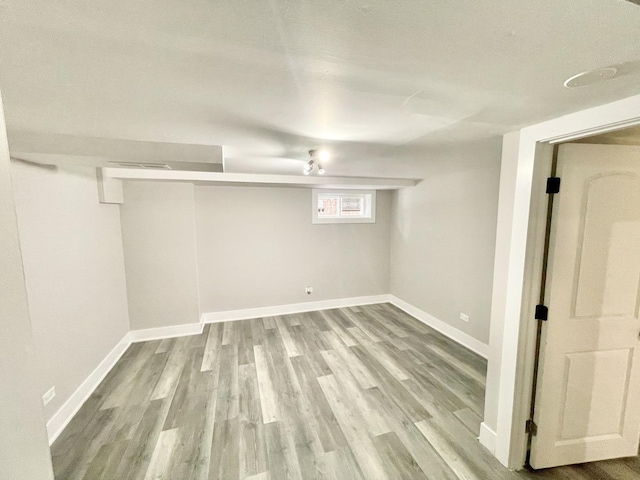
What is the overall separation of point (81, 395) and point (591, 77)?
13.2 feet

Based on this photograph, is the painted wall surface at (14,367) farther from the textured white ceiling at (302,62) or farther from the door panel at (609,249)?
the door panel at (609,249)

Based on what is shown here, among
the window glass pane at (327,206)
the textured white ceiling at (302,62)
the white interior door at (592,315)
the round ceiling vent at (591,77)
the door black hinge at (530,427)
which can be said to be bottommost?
the door black hinge at (530,427)

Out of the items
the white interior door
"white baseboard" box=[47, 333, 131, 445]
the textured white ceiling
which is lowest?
"white baseboard" box=[47, 333, 131, 445]

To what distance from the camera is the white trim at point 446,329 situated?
309cm

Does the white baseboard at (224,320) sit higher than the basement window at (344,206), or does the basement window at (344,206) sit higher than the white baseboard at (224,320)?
the basement window at (344,206)

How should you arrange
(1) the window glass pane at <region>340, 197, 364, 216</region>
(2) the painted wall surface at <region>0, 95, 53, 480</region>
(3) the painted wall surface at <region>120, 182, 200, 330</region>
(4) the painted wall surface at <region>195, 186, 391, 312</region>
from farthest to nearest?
(1) the window glass pane at <region>340, 197, 364, 216</region> < (4) the painted wall surface at <region>195, 186, 391, 312</region> < (3) the painted wall surface at <region>120, 182, 200, 330</region> < (2) the painted wall surface at <region>0, 95, 53, 480</region>

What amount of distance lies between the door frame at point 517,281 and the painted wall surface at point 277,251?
3.03 m

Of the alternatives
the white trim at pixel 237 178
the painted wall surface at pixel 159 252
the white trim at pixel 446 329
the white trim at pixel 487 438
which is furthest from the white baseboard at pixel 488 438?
the painted wall surface at pixel 159 252

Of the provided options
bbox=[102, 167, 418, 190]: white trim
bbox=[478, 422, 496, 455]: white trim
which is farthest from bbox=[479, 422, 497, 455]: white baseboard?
bbox=[102, 167, 418, 190]: white trim

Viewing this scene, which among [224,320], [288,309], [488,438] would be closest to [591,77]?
[488,438]

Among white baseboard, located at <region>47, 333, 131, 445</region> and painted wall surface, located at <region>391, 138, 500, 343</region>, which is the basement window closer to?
painted wall surface, located at <region>391, 138, 500, 343</region>

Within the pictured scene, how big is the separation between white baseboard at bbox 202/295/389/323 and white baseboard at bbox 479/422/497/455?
9.78 ft

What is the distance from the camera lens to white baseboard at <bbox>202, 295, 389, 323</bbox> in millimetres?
4152

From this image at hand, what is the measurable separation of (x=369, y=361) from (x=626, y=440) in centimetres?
197
